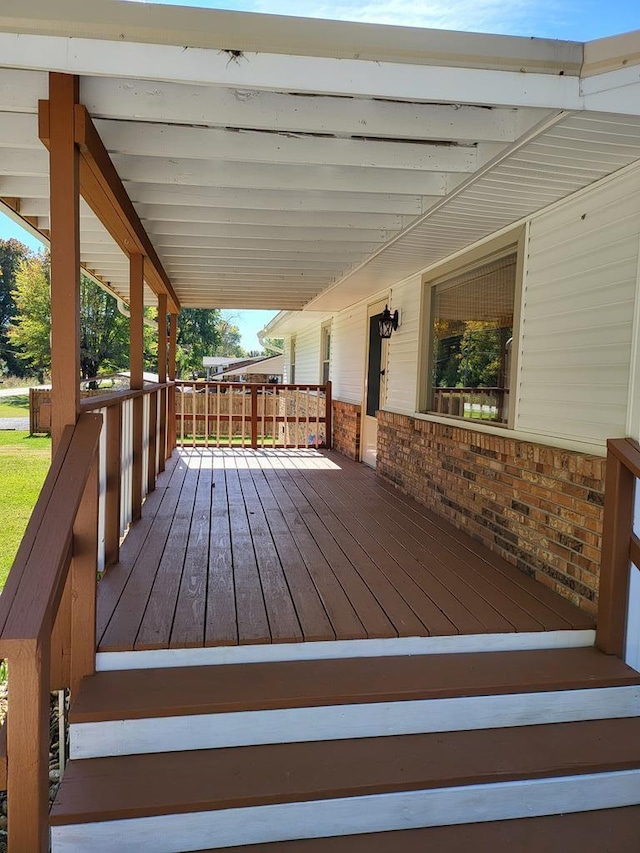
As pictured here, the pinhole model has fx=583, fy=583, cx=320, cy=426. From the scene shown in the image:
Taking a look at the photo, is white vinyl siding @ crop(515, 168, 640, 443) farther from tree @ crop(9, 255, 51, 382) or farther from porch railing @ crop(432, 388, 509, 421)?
tree @ crop(9, 255, 51, 382)

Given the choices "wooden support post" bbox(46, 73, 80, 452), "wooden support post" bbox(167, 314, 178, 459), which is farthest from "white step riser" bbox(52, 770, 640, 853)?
"wooden support post" bbox(167, 314, 178, 459)

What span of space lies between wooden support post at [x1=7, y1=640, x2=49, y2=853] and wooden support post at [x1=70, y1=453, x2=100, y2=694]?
57cm

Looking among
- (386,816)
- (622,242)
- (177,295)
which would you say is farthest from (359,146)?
(177,295)

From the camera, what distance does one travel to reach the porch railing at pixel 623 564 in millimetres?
2537

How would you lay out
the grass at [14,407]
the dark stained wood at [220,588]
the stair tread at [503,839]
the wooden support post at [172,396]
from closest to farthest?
the stair tread at [503,839], the dark stained wood at [220,588], the wooden support post at [172,396], the grass at [14,407]

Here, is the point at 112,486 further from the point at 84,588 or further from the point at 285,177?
the point at 285,177

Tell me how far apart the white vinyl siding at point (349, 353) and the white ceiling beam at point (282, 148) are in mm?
5001

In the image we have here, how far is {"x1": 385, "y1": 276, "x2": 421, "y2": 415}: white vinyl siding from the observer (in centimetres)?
567

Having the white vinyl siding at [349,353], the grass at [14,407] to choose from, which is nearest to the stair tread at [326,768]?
the white vinyl siding at [349,353]

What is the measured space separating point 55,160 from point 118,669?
1961mm

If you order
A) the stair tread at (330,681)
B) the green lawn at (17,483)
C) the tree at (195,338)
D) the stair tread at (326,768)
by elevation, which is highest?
the tree at (195,338)

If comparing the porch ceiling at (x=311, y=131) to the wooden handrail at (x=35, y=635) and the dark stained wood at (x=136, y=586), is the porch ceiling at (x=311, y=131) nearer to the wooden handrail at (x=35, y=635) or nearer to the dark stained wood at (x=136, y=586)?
the wooden handrail at (x=35, y=635)

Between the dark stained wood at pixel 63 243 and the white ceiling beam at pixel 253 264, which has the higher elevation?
the white ceiling beam at pixel 253 264

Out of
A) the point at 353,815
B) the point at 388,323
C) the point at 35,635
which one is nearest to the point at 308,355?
the point at 388,323
